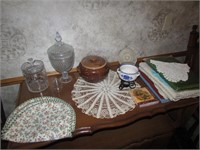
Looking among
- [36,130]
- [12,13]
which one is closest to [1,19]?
[12,13]

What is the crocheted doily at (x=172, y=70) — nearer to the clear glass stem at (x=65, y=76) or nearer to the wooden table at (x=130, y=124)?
the wooden table at (x=130, y=124)

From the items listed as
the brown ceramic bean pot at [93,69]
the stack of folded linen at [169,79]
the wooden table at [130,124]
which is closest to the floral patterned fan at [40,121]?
the wooden table at [130,124]

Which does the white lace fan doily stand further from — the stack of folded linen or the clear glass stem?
the stack of folded linen

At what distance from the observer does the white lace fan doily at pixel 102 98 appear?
0.90m

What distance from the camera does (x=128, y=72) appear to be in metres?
1.08

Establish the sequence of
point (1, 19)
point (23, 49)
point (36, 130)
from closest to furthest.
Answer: point (36, 130) → point (1, 19) → point (23, 49)

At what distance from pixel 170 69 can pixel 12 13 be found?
3.26 ft

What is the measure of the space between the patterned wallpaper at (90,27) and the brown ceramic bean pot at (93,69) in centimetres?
18

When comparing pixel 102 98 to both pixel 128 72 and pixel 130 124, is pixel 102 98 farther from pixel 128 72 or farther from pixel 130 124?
pixel 130 124

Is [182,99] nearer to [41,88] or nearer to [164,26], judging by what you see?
[164,26]

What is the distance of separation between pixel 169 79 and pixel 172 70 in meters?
0.11

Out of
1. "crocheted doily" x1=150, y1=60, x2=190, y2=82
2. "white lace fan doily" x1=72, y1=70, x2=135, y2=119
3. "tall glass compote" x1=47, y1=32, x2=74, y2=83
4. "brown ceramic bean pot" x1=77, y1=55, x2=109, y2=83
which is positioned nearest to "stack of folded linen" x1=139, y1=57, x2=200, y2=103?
"crocheted doily" x1=150, y1=60, x2=190, y2=82

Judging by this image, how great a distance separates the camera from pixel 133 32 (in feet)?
→ 3.98

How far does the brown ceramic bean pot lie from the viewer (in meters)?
1.01
